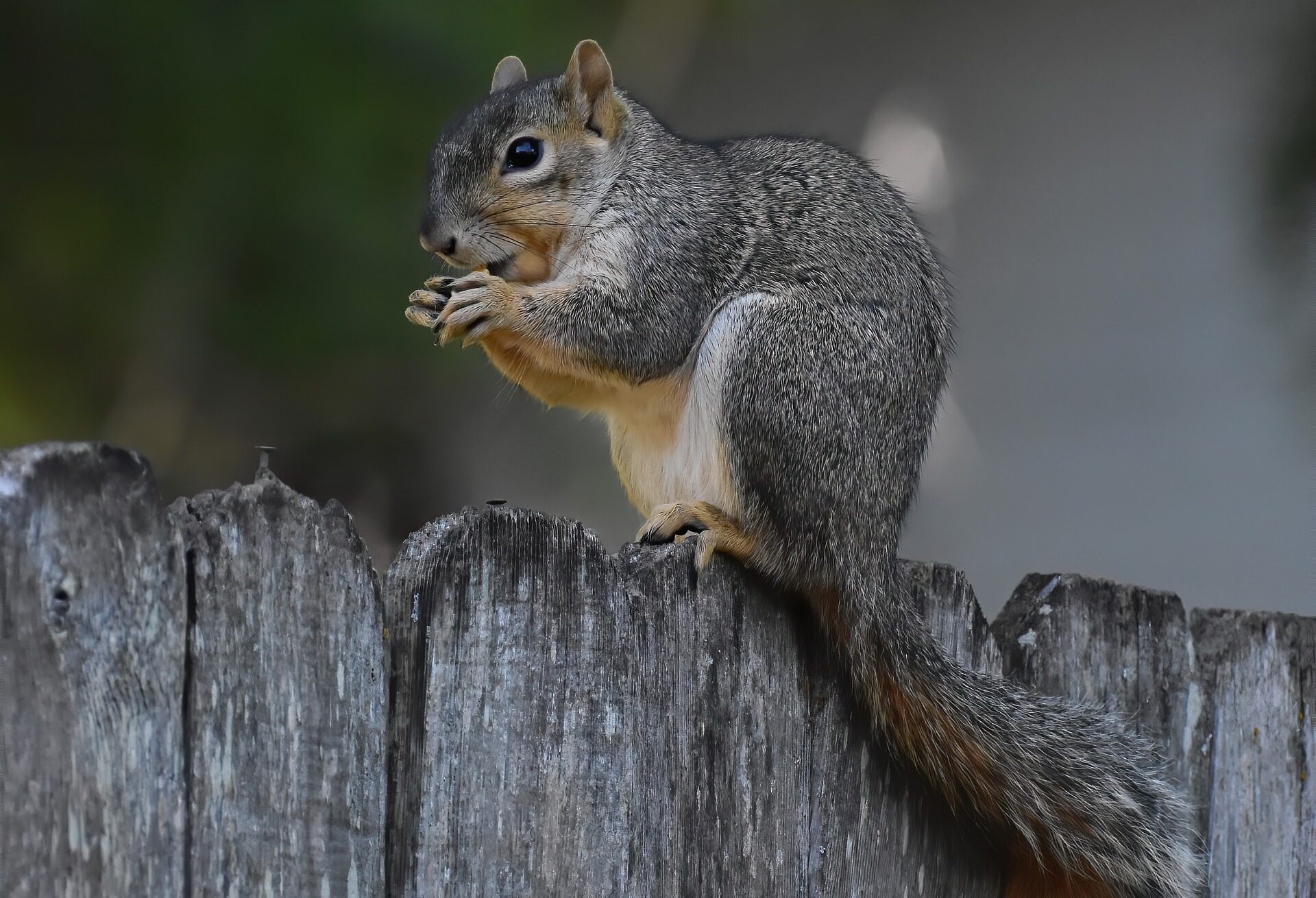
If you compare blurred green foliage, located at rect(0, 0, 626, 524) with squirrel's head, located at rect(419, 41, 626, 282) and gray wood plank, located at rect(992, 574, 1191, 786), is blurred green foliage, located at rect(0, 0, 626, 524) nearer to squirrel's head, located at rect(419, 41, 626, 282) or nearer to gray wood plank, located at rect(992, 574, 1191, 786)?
squirrel's head, located at rect(419, 41, 626, 282)

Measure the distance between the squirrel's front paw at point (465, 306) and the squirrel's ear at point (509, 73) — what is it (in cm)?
55

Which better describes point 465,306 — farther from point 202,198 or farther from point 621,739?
point 202,198

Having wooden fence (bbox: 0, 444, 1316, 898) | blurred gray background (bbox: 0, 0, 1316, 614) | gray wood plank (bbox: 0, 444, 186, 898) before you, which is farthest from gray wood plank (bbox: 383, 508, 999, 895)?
blurred gray background (bbox: 0, 0, 1316, 614)

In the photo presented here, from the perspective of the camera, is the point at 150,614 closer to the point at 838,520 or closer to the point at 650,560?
the point at 650,560

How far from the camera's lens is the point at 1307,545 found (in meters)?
2.99

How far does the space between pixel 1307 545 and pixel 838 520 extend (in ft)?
6.96

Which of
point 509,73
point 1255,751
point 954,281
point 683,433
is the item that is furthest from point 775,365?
point 954,281

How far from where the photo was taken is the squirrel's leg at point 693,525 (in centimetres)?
130

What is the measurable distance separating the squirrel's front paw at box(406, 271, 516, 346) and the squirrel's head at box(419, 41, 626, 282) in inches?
5.5

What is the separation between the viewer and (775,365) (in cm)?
136

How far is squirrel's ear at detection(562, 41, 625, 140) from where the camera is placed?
5.57 feet

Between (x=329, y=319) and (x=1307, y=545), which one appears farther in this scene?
(x=1307, y=545)

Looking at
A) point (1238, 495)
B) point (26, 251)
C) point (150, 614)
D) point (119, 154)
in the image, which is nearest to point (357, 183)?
point (119, 154)

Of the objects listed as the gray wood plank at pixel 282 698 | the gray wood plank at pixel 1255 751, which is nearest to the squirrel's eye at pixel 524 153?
the gray wood plank at pixel 282 698
